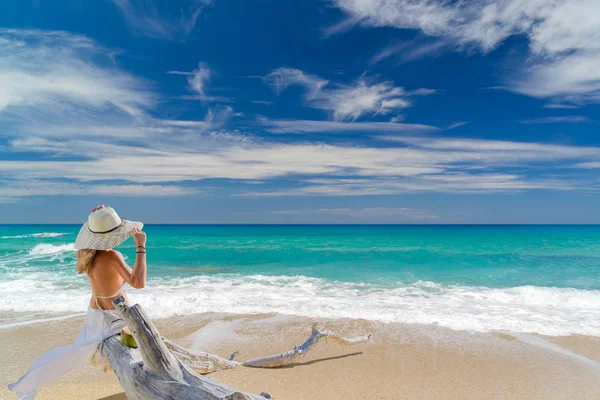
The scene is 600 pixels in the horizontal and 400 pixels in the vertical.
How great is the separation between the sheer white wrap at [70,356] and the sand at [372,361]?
1136 millimetres

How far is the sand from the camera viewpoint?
4.53m

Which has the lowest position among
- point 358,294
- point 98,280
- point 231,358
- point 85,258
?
point 358,294

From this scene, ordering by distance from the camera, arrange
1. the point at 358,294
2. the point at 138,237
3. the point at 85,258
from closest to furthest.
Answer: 1. the point at 138,237
2. the point at 85,258
3. the point at 358,294

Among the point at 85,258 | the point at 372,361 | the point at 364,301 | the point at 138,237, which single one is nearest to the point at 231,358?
the point at 372,361

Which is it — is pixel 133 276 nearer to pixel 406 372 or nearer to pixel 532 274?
pixel 406 372

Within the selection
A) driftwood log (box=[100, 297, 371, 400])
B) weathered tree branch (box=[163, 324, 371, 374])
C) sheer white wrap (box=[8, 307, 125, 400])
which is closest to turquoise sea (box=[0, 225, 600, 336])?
weathered tree branch (box=[163, 324, 371, 374])

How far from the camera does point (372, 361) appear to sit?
5.54 m

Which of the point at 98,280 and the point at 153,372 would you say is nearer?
the point at 153,372

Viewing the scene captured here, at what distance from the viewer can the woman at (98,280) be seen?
3.21 m

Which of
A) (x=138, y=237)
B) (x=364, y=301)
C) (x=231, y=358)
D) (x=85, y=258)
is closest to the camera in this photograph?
(x=138, y=237)

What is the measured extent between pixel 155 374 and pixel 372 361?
12.0 feet

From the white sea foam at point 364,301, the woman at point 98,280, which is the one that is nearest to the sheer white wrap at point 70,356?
the woman at point 98,280

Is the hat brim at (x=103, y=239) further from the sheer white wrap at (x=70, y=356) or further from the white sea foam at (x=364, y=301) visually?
the white sea foam at (x=364, y=301)

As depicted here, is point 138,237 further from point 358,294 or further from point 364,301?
point 358,294
